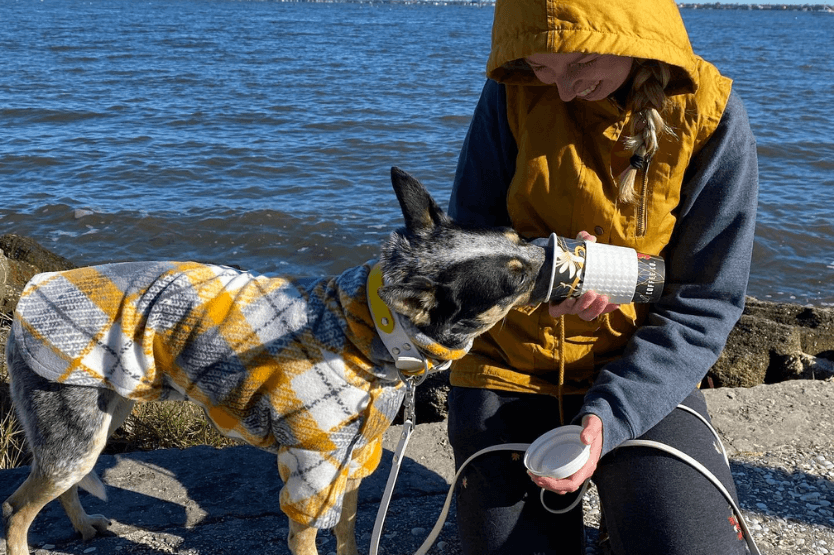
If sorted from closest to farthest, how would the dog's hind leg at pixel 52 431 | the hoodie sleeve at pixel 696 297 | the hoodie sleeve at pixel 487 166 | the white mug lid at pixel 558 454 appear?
the white mug lid at pixel 558 454
the hoodie sleeve at pixel 696 297
the dog's hind leg at pixel 52 431
the hoodie sleeve at pixel 487 166

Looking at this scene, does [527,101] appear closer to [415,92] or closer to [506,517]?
[506,517]

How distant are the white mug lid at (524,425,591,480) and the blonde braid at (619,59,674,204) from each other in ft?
3.24

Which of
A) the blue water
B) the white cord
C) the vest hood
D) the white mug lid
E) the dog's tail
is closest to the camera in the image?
the vest hood

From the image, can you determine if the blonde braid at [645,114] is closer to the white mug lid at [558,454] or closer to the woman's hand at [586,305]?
the woman's hand at [586,305]

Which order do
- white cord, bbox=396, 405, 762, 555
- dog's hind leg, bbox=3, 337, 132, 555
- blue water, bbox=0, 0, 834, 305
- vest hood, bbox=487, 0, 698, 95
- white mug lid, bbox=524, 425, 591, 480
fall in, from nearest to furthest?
vest hood, bbox=487, 0, 698, 95, white mug lid, bbox=524, 425, 591, 480, white cord, bbox=396, 405, 762, 555, dog's hind leg, bbox=3, 337, 132, 555, blue water, bbox=0, 0, 834, 305

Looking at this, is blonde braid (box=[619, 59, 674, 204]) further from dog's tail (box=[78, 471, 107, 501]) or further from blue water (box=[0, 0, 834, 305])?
blue water (box=[0, 0, 834, 305])

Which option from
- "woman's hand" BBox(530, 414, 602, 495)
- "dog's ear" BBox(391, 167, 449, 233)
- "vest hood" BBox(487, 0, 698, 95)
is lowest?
"woman's hand" BBox(530, 414, 602, 495)

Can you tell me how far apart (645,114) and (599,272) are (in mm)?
612

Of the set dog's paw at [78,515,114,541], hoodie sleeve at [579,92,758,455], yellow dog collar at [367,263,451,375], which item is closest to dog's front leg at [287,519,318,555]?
yellow dog collar at [367,263,451,375]

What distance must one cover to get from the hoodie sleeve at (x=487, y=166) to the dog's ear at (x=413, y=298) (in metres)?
0.53

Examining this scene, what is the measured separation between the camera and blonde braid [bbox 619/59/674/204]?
269 cm

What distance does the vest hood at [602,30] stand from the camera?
8.12 ft

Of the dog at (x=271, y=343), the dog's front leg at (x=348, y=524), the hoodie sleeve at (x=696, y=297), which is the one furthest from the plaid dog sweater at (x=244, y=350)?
the hoodie sleeve at (x=696, y=297)

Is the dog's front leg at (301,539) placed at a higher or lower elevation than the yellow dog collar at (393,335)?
lower
